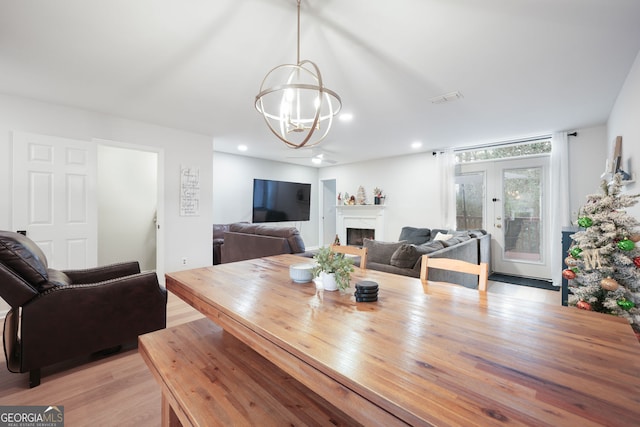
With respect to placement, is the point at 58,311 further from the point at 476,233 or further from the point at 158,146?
the point at 476,233

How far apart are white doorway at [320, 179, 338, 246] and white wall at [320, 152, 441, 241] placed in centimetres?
114

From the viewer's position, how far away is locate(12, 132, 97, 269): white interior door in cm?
313

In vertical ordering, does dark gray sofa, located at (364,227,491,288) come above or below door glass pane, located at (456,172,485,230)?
below

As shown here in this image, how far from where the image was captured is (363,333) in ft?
3.37

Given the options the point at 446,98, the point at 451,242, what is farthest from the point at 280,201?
the point at 446,98

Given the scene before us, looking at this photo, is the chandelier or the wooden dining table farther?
the chandelier

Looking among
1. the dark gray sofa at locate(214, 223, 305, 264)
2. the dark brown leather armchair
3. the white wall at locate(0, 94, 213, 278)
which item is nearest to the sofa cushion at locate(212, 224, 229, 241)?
the dark gray sofa at locate(214, 223, 305, 264)

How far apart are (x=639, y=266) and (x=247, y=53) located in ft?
10.1

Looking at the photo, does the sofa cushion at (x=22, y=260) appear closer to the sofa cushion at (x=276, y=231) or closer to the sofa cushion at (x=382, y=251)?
the sofa cushion at (x=276, y=231)

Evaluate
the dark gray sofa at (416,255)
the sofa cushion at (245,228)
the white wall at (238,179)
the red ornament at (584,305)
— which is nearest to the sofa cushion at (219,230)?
the white wall at (238,179)

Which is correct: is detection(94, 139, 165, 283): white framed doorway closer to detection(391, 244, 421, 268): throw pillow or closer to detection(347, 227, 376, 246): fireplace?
detection(391, 244, 421, 268): throw pillow

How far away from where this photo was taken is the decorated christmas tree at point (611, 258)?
178 cm

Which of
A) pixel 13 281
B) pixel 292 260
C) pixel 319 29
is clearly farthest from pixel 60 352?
pixel 319 29

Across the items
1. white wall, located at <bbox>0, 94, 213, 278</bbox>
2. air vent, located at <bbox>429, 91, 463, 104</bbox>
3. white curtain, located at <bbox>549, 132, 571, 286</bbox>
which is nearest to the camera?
air vent, located at <bbox>429, 91, 463, 104</bbox>
